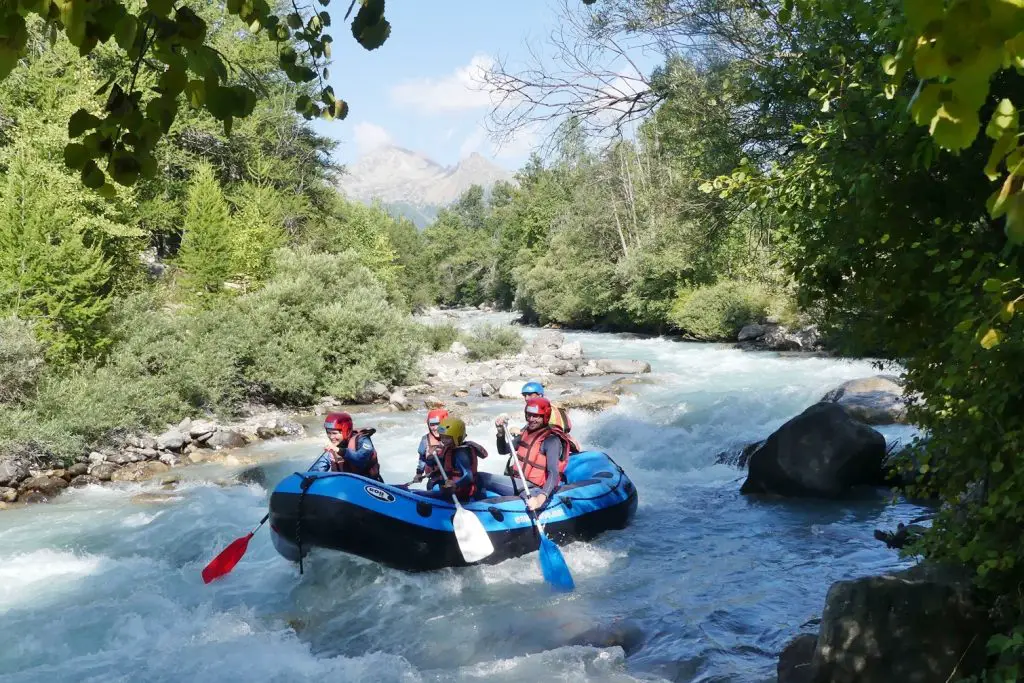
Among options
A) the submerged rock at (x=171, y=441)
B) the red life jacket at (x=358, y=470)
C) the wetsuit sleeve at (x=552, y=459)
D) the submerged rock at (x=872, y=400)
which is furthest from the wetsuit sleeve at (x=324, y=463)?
the submerged rock at (x=872, y=400)

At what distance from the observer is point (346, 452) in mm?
7812

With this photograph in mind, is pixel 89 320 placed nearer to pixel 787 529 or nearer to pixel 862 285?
pixel 787 529

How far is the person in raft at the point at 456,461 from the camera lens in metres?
7.51

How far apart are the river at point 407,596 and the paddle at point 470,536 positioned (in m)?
0.21

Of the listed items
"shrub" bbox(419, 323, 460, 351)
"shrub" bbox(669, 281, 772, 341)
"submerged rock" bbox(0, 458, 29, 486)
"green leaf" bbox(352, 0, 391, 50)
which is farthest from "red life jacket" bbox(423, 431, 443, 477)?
"shrub" bbox(669, 281, 772, 341)

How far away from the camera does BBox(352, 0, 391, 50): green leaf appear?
5.75 feet

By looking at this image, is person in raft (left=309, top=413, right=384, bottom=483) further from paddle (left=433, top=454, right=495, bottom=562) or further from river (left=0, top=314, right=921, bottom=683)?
paddle (left=433, top=454, right=495, bottom=562)

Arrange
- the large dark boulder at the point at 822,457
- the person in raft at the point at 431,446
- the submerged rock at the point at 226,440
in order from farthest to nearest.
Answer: the submerged rock at the point at 226,440, the large dark boulder at the point at 822,457, the person in raft at the point at 431,446

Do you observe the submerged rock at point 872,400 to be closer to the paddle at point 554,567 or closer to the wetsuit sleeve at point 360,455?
the paddle at point 554,567

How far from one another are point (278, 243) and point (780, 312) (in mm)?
16347

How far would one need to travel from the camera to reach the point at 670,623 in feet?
19.7

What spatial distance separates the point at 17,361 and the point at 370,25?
11.6 m

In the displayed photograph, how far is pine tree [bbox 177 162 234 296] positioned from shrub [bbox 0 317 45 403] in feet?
30.0

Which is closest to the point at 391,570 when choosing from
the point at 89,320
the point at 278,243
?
the point at 89,320
